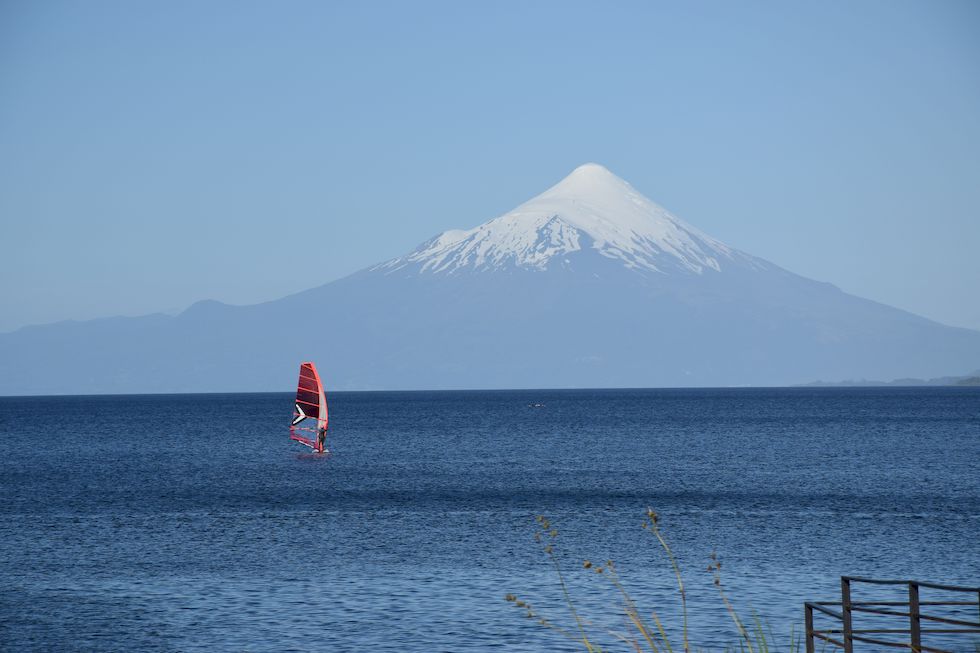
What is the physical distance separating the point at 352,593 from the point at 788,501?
35.7 m

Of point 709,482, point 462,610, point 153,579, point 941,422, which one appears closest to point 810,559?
point 462,610

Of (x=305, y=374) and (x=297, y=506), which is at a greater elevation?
(x=305, y=374)

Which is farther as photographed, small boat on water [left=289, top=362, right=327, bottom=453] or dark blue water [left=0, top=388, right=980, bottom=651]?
small boat on water [left=289, top=362, right=327, bottom=453]

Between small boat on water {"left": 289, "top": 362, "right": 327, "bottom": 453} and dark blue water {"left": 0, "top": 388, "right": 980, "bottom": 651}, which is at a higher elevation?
small boat on water {"left": 289, "top": 362, "right": 327, "bottom": 453}

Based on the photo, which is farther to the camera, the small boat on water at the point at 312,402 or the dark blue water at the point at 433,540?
the small boat on water at the point at 312,402

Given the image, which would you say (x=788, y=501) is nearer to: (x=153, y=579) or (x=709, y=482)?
(x=709, y=482)

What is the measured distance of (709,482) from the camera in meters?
82.3

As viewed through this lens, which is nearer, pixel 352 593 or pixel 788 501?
pixel 352 593

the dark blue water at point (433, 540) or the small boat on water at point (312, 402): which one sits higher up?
the small boat on water at point (312, 402)

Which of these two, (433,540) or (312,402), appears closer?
(433,540)

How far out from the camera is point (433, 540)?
2020 inches

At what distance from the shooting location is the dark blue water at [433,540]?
33906 mm

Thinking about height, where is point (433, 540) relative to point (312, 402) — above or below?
below

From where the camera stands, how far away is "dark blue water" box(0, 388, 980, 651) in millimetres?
33906
